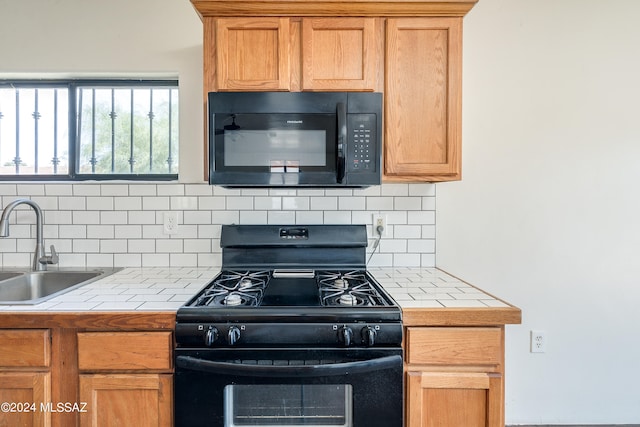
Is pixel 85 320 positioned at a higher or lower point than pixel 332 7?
lower

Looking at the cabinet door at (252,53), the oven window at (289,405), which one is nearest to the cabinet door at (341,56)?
the cabinet door at (252,53)

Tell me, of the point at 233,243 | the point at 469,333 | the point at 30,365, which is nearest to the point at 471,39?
the point at 469,333

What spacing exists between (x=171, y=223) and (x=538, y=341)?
81.3 inches

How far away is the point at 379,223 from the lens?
6.05 ft

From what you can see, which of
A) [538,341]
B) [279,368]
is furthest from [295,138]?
[538,341]

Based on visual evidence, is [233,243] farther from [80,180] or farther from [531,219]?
[531,219]

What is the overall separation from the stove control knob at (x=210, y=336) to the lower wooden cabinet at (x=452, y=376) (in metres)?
0.64

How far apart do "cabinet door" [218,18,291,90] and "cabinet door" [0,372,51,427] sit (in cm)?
125

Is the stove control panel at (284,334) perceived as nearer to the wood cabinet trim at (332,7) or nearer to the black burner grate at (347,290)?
the black burner grate at (347,290)

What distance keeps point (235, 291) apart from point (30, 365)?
2.26 feet

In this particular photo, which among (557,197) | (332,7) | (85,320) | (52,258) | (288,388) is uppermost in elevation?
(332,7)

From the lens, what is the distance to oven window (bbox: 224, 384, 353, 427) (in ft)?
3.77

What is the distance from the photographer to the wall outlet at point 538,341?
6.14 feet

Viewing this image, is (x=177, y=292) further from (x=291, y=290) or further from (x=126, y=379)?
(x=291, y=290)
